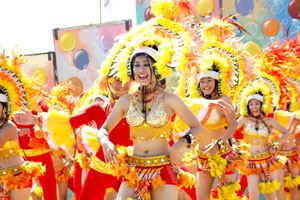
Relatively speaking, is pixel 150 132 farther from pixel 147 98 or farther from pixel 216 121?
pixel 216 121

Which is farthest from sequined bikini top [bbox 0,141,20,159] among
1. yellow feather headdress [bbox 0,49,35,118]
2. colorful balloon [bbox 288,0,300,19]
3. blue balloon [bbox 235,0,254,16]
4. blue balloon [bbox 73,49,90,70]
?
colorful balloon [bbox 288,0,300,19]

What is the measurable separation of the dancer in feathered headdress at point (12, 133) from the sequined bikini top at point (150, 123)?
1.73m

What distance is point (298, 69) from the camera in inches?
325

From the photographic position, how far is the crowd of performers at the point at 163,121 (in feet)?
12.4

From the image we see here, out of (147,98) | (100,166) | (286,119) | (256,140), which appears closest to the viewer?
(147,98)

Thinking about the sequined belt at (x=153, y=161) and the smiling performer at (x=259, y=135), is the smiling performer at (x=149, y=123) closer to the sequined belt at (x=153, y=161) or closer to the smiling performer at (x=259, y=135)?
the sequined belt at (x=153, y=161)

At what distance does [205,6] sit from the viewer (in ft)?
27.9

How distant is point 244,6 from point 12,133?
17.5ft

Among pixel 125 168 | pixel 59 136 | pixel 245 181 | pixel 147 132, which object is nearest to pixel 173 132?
pixel 147 132

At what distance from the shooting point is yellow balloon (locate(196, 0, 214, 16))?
8.51 metres

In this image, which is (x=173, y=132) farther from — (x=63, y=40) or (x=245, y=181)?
(x=63, y=40)

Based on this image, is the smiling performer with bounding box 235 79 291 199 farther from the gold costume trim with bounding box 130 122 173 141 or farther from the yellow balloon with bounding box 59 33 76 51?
the yellow balloon with bounding box 59 33 76 51

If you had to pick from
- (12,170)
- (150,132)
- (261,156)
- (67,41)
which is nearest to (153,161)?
(150,132)

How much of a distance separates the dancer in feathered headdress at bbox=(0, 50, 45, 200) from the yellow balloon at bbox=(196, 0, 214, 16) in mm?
4481
